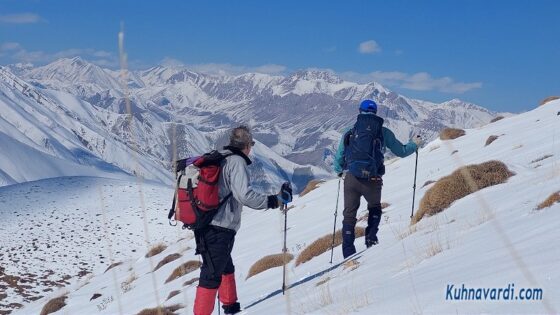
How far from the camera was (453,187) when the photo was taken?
12.8 metres

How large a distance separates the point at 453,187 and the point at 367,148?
10.7 ft

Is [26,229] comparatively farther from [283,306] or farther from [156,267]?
[283,306]

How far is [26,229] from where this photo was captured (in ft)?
155

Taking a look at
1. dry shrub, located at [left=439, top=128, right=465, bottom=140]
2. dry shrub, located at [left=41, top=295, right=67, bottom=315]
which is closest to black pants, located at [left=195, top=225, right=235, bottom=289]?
dry shrub, located at [left=41, top=295, right=67, bottom=315]

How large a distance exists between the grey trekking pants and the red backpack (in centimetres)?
378

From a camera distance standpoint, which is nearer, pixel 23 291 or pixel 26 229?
pixel 23 291

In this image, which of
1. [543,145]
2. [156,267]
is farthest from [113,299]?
[543,145]

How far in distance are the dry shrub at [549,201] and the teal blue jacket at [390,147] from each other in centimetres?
325

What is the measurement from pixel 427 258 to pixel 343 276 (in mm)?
1681

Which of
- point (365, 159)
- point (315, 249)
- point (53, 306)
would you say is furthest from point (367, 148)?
point (53, 306)

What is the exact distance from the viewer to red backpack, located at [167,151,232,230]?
745cm

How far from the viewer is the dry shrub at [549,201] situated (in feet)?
24.3

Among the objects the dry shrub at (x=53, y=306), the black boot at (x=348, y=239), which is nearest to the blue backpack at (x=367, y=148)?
the black boot at (x=348, y=239)

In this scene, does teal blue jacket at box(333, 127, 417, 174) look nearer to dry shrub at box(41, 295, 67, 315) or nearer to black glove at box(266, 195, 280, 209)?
black glove at box(266, 195, 280, 209)
